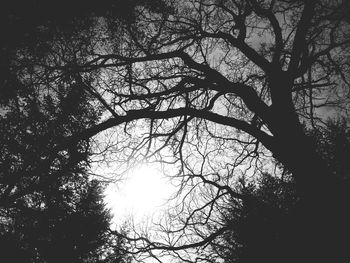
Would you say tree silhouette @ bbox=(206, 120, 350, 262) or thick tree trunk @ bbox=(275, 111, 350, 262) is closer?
thick tree trunk @ bbox=(275, 111, 350, 262)

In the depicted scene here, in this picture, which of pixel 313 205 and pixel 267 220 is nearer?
pixel 313 205

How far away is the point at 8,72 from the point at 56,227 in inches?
303

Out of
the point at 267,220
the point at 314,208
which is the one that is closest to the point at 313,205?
the point at 314,208

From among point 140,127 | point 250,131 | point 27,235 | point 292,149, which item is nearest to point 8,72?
point 140,127

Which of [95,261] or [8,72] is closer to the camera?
[8,72]

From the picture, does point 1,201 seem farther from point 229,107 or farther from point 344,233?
point 229,107

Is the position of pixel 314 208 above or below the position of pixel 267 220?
below

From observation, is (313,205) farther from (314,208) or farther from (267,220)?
(267,220)

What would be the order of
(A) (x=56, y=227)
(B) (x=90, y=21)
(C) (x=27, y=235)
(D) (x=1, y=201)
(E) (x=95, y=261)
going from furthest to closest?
(E) (x=95, y=261), (A) (x=56, y=227), (C) (x=27, y=235), (B) (x=90, y=21), (D) (x=1, y=201)

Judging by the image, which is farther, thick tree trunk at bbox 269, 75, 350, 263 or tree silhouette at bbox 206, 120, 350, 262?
tree silhouette at bbox 206, 120, 350, 262

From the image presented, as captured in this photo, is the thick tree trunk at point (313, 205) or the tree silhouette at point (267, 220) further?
the tree silhouette at point (267, 220)

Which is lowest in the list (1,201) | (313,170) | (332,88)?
(313,170)

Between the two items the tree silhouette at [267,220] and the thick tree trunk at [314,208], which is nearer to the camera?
the thick tree trunk at [314,208]

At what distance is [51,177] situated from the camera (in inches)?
141
